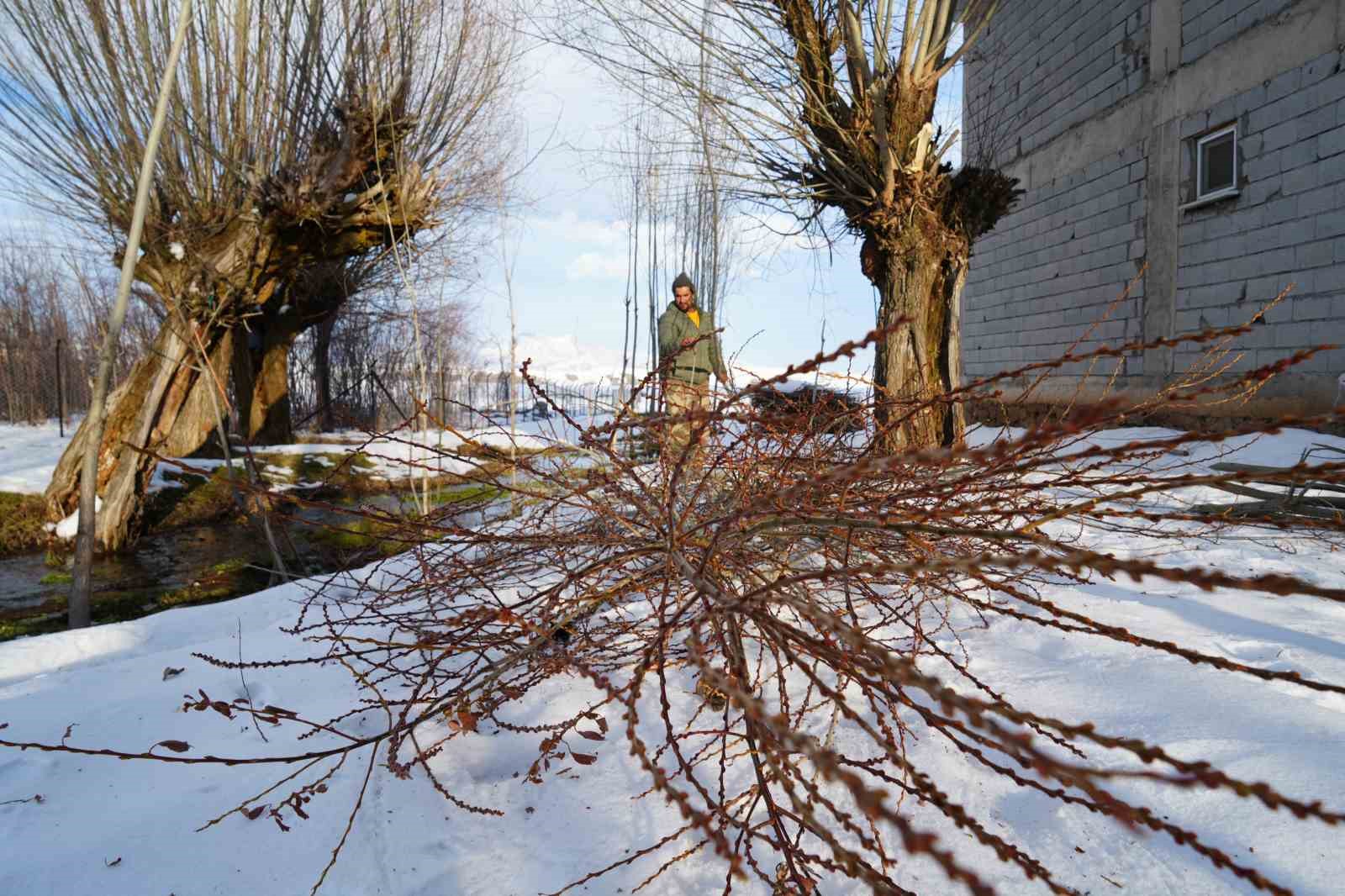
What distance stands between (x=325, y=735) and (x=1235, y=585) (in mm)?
1972

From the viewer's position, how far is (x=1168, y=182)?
6.48m

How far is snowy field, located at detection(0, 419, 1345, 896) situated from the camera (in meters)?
1.23

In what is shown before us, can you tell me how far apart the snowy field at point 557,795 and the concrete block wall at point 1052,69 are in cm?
587

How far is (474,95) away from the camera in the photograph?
764 cm

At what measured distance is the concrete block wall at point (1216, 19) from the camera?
18.0 ft

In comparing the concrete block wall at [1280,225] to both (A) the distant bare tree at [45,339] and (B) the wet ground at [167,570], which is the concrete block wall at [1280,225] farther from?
(A) the distant bare tree at [45,339]

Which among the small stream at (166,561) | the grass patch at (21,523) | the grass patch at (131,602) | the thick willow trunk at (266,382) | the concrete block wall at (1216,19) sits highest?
the concrete block wall at (1216,19)

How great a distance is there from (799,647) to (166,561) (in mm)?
6684

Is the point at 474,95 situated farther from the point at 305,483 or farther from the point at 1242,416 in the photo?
the point at 1242,416

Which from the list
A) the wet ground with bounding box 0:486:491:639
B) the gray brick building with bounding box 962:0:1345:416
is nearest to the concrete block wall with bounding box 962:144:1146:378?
the gray brick building with bounding box 962:0:1345:416

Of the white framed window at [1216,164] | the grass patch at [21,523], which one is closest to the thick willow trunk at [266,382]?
the grass patch at [21,523]

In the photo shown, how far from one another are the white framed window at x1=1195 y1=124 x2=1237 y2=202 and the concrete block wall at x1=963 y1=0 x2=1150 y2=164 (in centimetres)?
112

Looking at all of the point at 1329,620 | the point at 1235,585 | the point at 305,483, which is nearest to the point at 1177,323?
the point at 1329,620

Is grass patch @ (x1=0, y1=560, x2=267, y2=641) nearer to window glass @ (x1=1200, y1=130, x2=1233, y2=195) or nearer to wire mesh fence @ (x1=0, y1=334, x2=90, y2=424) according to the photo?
window glass @ (x1=1200, y1=130, x2=1233, y2=195)
